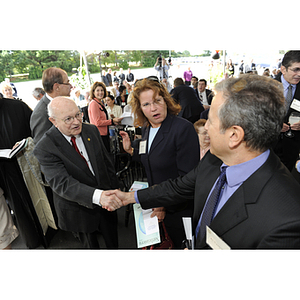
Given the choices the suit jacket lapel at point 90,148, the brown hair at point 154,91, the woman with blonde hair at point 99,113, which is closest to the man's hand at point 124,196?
the suit jacket lapel at point 90,148

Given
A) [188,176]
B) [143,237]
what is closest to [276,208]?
[188,176]

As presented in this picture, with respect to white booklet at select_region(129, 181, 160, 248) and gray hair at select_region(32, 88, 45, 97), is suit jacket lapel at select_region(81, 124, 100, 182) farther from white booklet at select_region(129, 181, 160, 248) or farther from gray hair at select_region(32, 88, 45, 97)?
gray hair at select_region(32, 88, 45, 97)

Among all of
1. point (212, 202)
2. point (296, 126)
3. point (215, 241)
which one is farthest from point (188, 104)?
point (215, 241)

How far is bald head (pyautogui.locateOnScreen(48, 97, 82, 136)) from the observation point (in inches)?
66.9

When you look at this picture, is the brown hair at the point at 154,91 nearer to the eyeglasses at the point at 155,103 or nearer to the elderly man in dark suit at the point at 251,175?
the eyeglasses at the point at 155,103

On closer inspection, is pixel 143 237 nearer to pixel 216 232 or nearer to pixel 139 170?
pixel 216 232

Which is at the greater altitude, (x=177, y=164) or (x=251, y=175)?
(x=251, y=175)

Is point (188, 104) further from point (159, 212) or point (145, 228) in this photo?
point (145, 228)

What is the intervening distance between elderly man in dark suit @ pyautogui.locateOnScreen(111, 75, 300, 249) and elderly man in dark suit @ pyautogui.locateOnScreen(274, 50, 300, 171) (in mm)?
2014

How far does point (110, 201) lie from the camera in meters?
1.66

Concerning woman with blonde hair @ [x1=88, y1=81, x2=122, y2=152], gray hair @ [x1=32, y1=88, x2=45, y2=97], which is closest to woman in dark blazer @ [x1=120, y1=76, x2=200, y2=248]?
woman with blonde hair @ [x1=88, y1=81, x2=122, y2=152]

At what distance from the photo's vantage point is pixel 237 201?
0.90 m

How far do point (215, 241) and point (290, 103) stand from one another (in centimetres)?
256

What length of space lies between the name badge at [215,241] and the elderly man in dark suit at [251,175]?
3 centimetres
